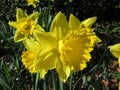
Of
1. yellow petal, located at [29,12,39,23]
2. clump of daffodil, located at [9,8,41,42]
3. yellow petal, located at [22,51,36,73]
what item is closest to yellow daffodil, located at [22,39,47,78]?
yellow petal, located at [22,51,36,73]

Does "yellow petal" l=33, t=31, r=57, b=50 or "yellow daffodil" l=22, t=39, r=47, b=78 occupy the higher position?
"yellow petal" l=33, t=31, r=57, b=50

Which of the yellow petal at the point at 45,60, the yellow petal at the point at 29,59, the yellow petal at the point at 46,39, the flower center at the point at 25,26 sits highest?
the yellow petal at the point at 46,39

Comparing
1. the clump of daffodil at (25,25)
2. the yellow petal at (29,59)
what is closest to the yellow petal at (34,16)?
the clump of daffodil at (25,25)

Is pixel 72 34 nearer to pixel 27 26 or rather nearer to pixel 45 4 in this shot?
pixel 27 26

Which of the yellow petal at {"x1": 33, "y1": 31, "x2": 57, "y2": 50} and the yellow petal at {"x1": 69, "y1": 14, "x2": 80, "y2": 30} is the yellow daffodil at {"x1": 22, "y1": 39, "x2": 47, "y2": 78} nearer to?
the yellow petal at {"x1": 33, "y1": 31, "x2": 57, "y2": 50}

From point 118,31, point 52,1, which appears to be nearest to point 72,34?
point 118,31

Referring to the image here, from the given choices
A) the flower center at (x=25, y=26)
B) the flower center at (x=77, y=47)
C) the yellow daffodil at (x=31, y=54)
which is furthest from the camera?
the flower center at (x=25, y=26)

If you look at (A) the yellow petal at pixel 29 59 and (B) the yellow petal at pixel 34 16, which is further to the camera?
(B) the yellow petal at pixel 34 16

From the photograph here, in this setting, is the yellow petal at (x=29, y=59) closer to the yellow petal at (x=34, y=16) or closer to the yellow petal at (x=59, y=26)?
the yellow petal at (x=59, y=26)
